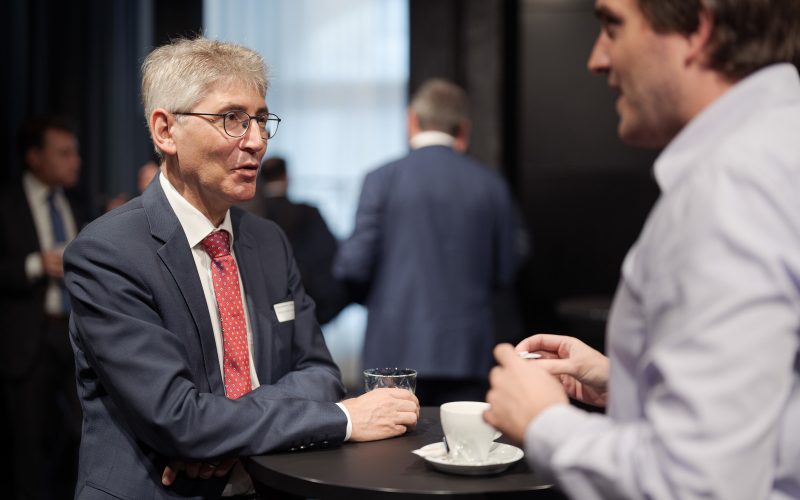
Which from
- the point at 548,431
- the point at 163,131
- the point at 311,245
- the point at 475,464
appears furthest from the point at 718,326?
the point at 311,245

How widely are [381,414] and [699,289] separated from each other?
93cm

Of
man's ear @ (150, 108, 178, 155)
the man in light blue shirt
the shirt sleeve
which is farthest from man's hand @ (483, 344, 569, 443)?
man's ear @ (150, 108, 178, 155)

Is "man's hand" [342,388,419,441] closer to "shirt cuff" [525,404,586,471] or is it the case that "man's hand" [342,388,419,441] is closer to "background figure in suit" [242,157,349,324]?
"shirt cuff" [525,404,586,471]

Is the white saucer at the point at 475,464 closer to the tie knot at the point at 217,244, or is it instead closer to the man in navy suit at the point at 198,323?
the man in navy suit at the point at 198,323

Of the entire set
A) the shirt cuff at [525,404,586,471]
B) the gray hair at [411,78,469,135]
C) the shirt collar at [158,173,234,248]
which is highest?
the gray hair at [411,78,469,135]

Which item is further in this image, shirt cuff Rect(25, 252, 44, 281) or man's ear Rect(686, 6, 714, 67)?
shirt cuff Rect(25, 252, 44, 281)

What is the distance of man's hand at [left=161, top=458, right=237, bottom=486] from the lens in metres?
1.82

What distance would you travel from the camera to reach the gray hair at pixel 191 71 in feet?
6.74

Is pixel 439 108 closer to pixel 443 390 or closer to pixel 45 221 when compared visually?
pixel 443 390

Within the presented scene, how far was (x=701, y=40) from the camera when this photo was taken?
114 centimetres

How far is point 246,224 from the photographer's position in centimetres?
225

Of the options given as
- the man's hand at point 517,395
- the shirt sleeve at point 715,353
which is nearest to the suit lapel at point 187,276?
the man's hand at point 517,395

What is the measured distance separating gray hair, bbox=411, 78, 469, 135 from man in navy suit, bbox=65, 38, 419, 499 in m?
1.92

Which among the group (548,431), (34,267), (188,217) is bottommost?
(34,267)
